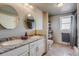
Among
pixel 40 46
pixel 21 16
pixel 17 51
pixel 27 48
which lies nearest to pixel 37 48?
pixel 40 46

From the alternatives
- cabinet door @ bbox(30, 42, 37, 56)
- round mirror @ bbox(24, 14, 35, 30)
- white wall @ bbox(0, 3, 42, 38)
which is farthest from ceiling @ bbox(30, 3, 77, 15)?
cabinet door @ bbox(30, 42, 37, 56)

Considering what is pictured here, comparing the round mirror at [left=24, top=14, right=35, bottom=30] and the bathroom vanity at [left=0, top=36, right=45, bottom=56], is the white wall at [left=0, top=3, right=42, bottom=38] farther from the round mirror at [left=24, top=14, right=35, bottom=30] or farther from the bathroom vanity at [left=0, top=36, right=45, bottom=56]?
the bathroom vanity at [left=0, top=36, right=45, bottom=56]

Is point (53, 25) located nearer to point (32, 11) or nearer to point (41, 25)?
point (41, 25)

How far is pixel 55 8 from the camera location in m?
1.60

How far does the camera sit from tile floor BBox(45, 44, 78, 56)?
1.53 m

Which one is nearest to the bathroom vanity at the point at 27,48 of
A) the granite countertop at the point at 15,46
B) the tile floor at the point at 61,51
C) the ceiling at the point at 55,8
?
the granite countertop at the point at 15,46

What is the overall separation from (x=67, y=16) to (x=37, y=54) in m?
0.79

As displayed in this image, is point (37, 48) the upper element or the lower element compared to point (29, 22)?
lower

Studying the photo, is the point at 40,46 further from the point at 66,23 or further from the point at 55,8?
the point at 55,8

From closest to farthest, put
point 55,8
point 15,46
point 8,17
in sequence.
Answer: point 15,46 < point 8,17 < point 55,8

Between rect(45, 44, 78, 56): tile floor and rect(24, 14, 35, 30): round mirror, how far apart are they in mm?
485

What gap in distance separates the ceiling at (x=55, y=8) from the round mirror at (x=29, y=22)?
0.23 m

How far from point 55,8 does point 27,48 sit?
2.60 ft

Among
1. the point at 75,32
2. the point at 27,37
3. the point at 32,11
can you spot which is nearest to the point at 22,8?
the point at 32,11
